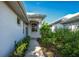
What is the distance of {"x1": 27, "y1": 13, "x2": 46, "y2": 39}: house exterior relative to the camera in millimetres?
11891

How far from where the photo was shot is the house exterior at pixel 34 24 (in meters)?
11.9

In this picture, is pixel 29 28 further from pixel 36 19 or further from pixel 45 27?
pixel 45 27

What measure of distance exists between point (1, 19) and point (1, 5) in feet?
1.16

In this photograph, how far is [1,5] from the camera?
3.81 m

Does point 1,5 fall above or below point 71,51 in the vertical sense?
above

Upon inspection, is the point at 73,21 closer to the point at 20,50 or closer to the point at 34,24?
the point at 20,50

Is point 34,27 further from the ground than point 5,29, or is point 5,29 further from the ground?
point 34,27

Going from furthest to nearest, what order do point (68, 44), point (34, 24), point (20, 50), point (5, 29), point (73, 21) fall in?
point (34, 24)
point (73, 21)
point (68, 44)
point (20, 50)
point (5, 29)

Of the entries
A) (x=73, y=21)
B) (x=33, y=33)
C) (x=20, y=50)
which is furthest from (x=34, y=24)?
(x=20, y=50)

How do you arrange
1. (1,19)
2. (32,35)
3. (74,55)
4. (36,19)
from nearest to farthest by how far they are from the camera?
(1,19) → (74,55) → (36,19) → (32,35)

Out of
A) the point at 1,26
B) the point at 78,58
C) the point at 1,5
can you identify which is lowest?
→ the point at 78,58

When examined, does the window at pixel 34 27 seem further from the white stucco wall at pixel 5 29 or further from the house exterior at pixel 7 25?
the white stucco wall at pixel 5 29

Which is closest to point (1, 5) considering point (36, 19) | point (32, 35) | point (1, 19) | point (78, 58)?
point (1, 19)

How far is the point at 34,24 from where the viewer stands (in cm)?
1406
